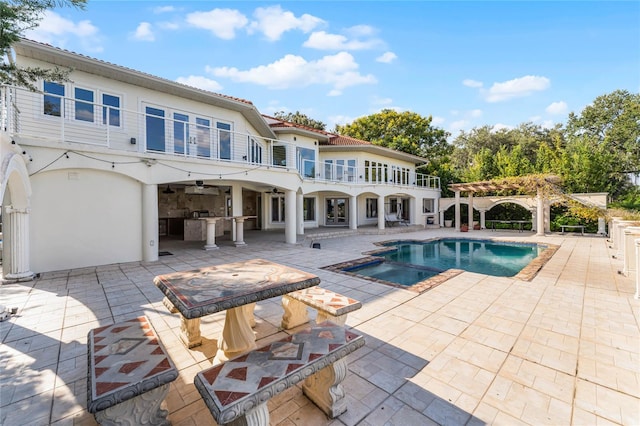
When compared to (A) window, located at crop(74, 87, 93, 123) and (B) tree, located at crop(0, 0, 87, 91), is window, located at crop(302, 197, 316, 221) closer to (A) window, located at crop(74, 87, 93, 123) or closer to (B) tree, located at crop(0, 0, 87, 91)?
(A) window, located at crop(74, 87, 93, 123)

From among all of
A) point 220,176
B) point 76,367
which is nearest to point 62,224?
point 220,176

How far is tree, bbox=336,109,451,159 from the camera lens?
26.7 metres

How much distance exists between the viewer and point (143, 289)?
5.68 meters

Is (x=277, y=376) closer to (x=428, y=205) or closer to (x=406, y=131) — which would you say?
(x=428, y=205)

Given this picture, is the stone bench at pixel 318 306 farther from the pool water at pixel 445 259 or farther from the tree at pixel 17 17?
the tree at pixel 17 17

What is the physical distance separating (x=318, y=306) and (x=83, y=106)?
34.5 ft

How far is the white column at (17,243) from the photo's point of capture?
618 cm

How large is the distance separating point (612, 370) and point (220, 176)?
9.99 meters

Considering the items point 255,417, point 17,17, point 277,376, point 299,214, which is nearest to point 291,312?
point 277,376

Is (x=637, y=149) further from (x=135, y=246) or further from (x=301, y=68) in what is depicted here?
(x=135, y=246)

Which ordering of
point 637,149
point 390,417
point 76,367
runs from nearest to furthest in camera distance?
point 390,417
point 76,367
point 637,149

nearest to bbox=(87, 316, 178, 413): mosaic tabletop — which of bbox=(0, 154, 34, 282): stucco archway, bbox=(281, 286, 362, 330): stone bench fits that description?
bbox=(281, 286, 362, 330): stone bench

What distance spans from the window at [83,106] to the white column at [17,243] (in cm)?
391

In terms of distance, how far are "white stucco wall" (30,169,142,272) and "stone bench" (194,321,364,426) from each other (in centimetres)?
785
